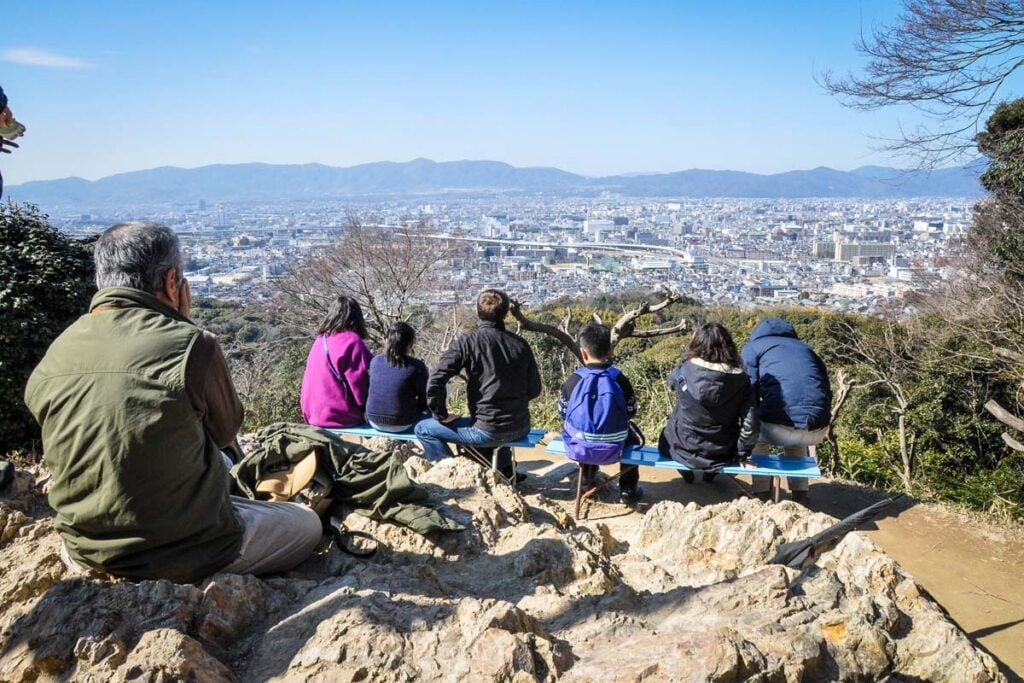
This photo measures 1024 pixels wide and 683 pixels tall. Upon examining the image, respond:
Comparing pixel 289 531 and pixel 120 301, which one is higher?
pixel 120 301

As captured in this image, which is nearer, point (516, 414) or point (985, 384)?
point (516, 414)

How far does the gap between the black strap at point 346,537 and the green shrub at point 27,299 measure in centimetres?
391

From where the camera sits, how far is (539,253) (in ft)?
73.4

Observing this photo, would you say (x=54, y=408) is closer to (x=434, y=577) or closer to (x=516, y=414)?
(x=434, y=577)

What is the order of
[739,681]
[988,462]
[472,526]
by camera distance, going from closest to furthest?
[739,681] < [472,526] < [988,462]

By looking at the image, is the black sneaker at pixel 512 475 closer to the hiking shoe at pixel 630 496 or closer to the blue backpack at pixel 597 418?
the blue backpack at pixel 597 418

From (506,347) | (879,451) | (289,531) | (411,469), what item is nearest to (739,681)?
(289,531)

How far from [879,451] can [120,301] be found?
797cm

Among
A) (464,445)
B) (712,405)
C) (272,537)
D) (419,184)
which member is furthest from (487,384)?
(419,184)

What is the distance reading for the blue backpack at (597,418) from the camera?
473 centimetres

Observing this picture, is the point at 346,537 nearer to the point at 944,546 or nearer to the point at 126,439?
the point at 126,439

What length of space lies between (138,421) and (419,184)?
5107 cm

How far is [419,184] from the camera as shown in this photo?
51375mm

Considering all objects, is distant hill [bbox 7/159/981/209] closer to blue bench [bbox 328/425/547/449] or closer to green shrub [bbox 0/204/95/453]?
green shrub [bbox 0/204/95/453]
